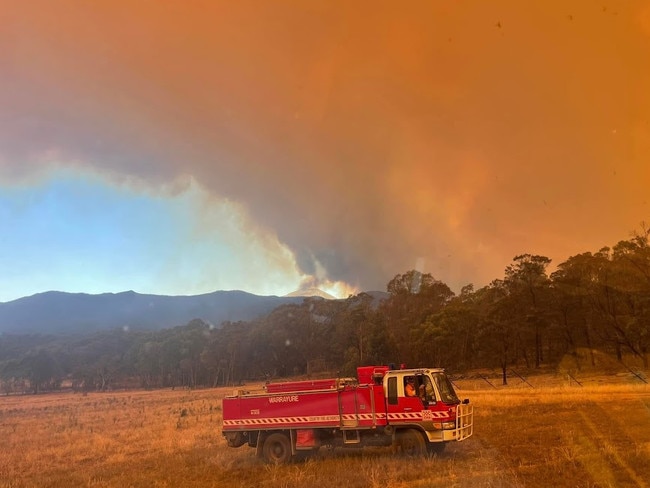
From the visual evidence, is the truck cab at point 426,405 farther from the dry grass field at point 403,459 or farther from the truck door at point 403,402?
the dry grass field at point 403,459

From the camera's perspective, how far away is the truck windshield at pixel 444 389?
14.1 metres

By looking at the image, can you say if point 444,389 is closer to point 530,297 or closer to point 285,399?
point 285,399

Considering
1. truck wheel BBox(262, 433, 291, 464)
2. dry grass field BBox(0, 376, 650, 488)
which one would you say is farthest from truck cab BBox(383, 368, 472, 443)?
truck wheel BBox(262, 433, 291, 464)

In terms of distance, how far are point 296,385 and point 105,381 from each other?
406 feet

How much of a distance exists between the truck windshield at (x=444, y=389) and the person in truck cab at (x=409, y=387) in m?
0.66

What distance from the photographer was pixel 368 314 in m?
84.9

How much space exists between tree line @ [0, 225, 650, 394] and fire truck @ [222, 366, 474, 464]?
45225 millimetres

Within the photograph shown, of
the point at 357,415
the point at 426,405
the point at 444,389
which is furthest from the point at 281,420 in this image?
the point at 444,389

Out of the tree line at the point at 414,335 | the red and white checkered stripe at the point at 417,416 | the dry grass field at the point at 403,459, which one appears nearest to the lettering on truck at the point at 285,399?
the dry grass field at the point at 403,459

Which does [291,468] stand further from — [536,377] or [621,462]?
[536,377]

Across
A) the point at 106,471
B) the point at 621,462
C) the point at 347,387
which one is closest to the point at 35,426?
the point at 106,471

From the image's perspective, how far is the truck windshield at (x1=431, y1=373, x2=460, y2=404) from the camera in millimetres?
14062

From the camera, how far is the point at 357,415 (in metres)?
14.5

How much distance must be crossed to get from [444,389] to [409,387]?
108 cm
